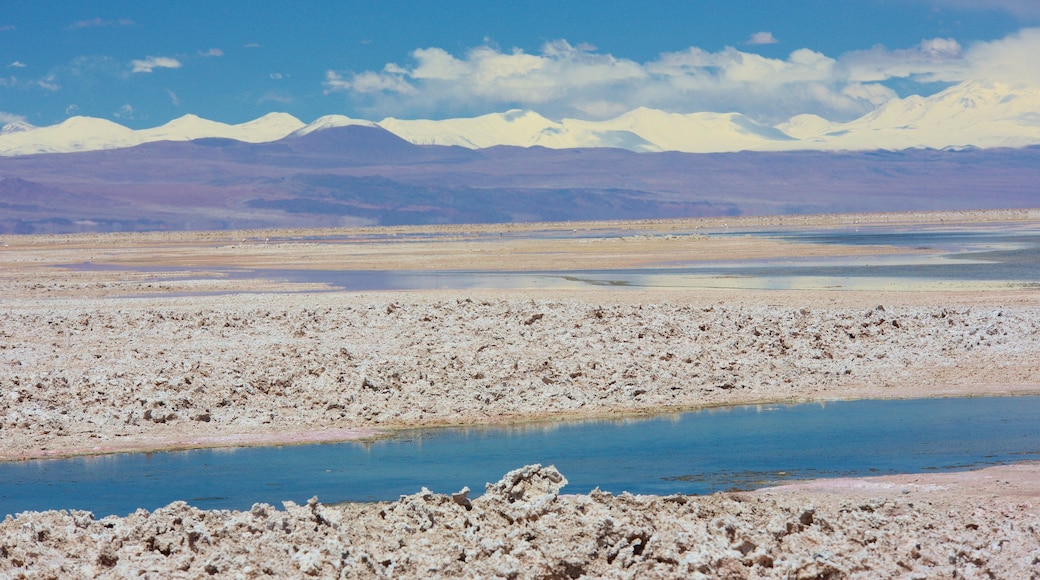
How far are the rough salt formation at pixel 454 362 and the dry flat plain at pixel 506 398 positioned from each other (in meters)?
0.06

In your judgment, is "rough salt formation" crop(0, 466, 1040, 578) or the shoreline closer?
"rough salt formation" crop(0, 466, 1040, 578)

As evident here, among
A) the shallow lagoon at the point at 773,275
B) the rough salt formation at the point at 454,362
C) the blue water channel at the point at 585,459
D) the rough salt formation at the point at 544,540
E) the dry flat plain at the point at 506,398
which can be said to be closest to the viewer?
the rough salt formation at the point at 544,540

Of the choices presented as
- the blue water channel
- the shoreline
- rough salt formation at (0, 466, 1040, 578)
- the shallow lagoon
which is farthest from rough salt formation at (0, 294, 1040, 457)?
the shallow lagoon

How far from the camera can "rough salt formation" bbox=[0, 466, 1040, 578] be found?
31.9 ft

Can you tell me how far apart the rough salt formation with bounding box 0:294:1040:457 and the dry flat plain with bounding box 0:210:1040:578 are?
2.5 inches

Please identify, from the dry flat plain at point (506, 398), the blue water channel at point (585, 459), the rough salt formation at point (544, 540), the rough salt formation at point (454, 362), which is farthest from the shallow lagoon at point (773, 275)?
the rough salt formation at point (544, 540)

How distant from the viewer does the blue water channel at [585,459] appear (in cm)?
1392

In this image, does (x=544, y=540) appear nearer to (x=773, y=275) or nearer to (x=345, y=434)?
(x=345, y=434)

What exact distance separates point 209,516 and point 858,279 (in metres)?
32.8

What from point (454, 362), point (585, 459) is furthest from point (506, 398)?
point (585, 459)

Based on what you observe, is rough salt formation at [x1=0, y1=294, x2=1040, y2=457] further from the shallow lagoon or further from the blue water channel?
the shallow lagoon

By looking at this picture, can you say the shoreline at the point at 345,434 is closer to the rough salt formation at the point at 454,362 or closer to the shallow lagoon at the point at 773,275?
the rough salt formation at the point at 454,362

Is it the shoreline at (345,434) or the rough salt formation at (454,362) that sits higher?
the rough salt formation at (454,362)

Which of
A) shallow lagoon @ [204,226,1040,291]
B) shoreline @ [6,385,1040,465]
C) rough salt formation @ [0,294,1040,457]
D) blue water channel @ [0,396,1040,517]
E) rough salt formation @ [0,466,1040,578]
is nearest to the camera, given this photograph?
rough salt formation @ [0,466,1040,578]
